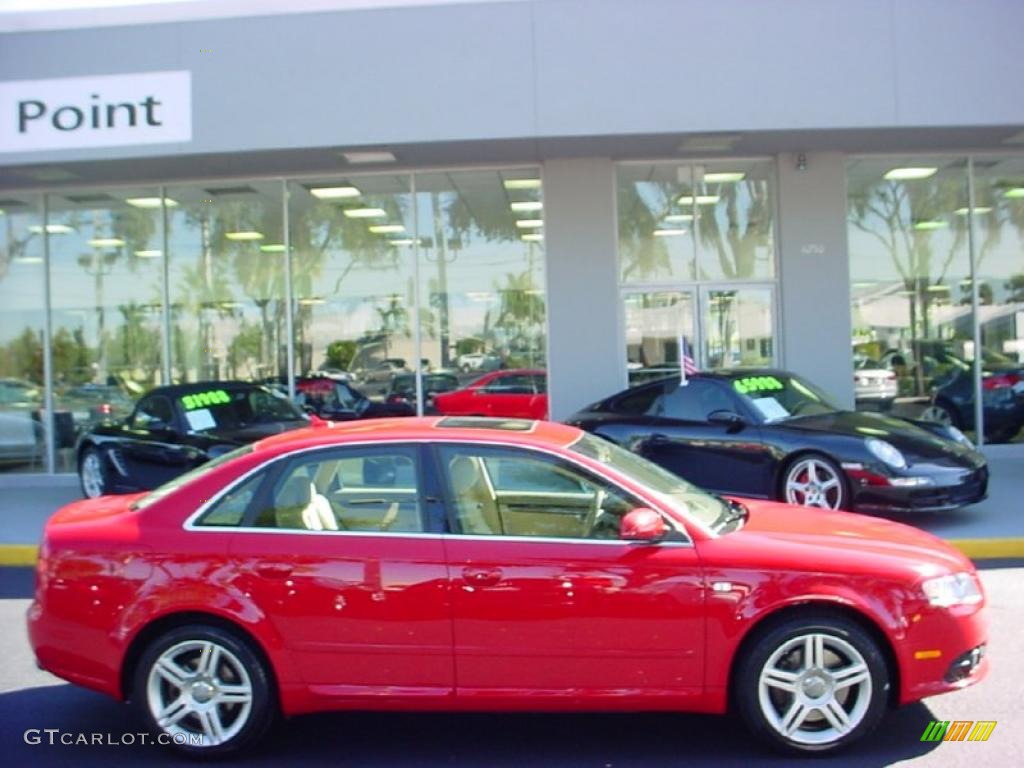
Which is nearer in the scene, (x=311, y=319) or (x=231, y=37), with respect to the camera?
(x=231, y=37)

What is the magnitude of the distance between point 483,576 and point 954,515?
6517 mm

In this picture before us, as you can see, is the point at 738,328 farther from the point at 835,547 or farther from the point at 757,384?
the point at 835,547

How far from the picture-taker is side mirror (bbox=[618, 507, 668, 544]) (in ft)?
13.4

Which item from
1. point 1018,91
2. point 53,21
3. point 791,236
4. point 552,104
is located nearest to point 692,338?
point 791,236

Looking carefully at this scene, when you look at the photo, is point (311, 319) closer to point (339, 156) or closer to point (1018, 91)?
point (339, 156)

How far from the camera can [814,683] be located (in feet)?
13.3

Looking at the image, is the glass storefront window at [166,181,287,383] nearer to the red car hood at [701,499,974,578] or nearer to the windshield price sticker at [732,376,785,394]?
the windshield price sticker at [732,376,785,394]

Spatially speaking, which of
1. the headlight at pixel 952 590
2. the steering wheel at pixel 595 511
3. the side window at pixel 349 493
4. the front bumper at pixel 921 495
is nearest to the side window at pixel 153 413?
the side window at pixel 349 493

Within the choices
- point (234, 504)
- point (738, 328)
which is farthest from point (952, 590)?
point (738, 328)

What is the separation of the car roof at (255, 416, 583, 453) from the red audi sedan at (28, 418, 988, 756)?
0.07 metres

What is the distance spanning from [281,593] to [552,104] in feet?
26.2

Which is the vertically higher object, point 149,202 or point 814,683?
point 149,202

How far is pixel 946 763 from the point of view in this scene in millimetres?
4051

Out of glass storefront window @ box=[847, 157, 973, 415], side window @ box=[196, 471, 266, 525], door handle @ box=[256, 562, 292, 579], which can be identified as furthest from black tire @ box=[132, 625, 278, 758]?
glass storefront window @ box=[847, 157, 973, 415]
